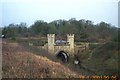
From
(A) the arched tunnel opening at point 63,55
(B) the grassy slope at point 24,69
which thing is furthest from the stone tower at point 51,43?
(B) the grassy slope at point 24,69

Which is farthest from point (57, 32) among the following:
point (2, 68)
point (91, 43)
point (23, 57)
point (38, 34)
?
point (2, 68)

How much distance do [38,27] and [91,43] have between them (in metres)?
7.06

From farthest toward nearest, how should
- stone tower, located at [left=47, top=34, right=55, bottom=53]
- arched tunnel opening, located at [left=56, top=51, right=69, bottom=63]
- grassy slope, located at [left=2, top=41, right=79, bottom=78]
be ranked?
stone tower, located at [left=47, top=34, right=55, bottom=53]
arched tunnel opening, located at [left=56, top=51, right=69, bottom=63]
grassy slope, located at [left=2, top=41, right=79, bottom=78]

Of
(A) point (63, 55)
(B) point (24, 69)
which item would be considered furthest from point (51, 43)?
(B) point (24, 69)

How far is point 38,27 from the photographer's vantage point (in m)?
26.5

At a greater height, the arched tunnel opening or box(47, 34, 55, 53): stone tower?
box(47, 34, 55, 53): stone tower

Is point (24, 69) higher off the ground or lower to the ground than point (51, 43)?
lower

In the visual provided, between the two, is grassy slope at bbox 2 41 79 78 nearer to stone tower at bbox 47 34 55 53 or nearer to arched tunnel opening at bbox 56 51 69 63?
arched tunnel opening at bbox 56 51 69 63

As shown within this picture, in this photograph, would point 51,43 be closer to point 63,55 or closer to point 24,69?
point 63,55

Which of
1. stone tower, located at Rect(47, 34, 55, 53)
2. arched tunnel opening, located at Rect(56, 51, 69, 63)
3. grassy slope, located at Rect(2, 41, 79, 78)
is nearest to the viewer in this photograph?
grassy slope, located at Rect(2, 41, 79, 78)

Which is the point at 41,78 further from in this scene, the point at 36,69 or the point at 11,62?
the point at 11,62

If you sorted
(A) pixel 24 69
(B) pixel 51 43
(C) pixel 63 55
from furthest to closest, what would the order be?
(C) pixel 63 55 < (B) pixel 51 43 < (A) pixel 24 69

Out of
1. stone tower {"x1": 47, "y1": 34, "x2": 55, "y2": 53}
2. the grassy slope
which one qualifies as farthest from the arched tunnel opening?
the grassy slope

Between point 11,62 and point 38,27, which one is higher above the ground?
point 38,27
